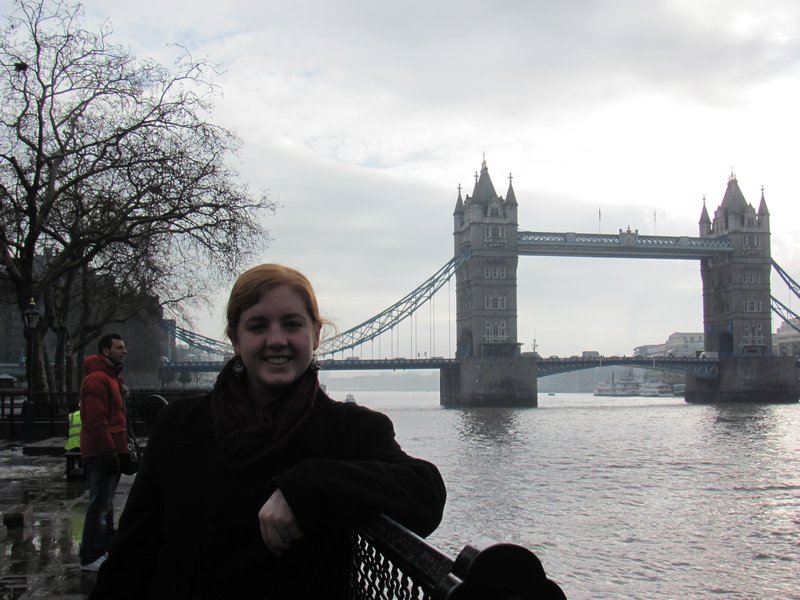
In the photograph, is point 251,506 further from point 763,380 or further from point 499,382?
point 763,380

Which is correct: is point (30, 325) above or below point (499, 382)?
above

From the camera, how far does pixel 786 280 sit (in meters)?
82.1

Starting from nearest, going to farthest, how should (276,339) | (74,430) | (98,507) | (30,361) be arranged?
1. (276,339)
2. (98,507)
3. (74,430)
4. (30,361)

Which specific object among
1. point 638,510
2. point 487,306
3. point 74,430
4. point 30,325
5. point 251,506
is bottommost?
point 638,510

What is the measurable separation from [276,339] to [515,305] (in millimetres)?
70431

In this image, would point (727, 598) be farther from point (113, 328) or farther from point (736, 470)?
point (113, 328)

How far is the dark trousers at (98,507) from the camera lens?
17.7 feet

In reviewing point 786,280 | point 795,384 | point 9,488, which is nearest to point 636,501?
point 9,488

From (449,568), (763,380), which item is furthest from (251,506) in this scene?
(763,380)

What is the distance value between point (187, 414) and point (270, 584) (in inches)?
16.6

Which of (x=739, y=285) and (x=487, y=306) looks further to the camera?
(x=739, y=285)

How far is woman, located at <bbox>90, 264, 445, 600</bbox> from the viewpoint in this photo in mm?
1728

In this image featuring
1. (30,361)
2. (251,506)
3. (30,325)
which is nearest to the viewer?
(251,506)

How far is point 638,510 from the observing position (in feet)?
45.5
